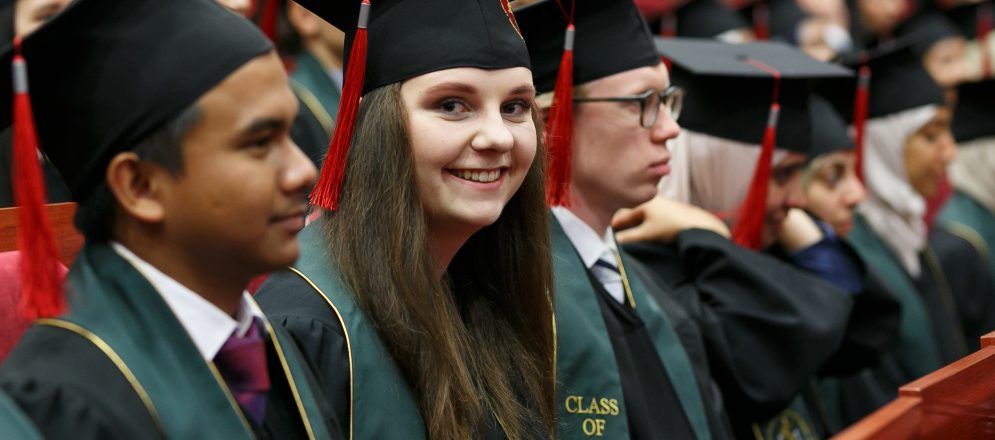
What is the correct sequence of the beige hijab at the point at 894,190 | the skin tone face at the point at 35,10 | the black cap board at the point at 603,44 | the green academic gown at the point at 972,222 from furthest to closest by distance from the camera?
the green academic gown at the point at 972,222 < the beige hijab at the point at 894,190 < the skin tone face at the point at 35,10 < the black cap board at the point at 603,44

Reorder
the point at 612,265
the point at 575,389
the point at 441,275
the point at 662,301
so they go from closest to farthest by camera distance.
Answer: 1. the point at 441,275
2. the point at 575,389
3. the point at 612,265
4. the point at 662,301

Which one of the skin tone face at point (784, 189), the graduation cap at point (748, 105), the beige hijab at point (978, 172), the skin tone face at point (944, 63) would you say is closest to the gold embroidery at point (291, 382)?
the graduation cap at point (748, 105)

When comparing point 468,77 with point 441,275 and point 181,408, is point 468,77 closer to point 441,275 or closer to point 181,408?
point 441,275

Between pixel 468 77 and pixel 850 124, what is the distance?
116 inches

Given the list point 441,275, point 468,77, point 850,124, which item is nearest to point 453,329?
point 441,275

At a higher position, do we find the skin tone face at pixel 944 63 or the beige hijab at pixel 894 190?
the skin tone face at pixel 944 63

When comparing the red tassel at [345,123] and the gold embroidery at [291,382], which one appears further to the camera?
the red tassel at [345,123]

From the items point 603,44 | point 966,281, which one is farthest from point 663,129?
point 966,281

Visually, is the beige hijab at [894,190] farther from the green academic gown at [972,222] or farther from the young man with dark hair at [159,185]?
the young man with dark hair at [159,185]

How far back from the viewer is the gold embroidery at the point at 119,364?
153 centimetres

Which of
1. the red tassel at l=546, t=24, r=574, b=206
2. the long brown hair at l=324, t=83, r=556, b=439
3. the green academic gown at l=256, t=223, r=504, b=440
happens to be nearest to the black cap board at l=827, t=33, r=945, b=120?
the red tassel at l=546, t=24, r=574, b=206

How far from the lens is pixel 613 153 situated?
308 cm

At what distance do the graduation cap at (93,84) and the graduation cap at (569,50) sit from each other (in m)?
1.36

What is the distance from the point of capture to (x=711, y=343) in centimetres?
354
